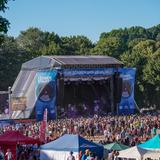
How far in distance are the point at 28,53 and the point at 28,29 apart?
1832 cm

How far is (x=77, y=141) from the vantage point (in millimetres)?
19734

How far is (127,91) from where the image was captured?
5222 centimetres

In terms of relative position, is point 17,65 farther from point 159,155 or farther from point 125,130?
point 159,155

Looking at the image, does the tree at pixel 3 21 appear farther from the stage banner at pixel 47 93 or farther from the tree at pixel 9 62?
the tree at pixel 9 62

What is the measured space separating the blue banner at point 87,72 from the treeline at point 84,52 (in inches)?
380

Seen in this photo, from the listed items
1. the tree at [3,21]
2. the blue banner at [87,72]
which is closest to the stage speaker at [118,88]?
the blue banner at [87,72]

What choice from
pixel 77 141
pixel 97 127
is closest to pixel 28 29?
pixel 97 127

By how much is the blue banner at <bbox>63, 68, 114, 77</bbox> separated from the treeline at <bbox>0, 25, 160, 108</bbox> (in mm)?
9652

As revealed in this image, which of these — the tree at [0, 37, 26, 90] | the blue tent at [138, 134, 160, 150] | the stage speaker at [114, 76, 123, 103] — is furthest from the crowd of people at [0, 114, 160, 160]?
the tree at [0, 37, 26, 90]

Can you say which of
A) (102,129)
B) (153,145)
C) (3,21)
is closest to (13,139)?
(153,145)

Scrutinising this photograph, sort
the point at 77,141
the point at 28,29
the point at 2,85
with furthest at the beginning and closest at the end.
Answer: the point at 28,29 → the point at 2,85 → the point at 77,141

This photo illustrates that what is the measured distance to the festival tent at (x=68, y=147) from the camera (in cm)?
1964

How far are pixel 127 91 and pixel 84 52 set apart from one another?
23202 mm

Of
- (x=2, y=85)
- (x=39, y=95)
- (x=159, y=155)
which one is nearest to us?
(x=159, y=155)
